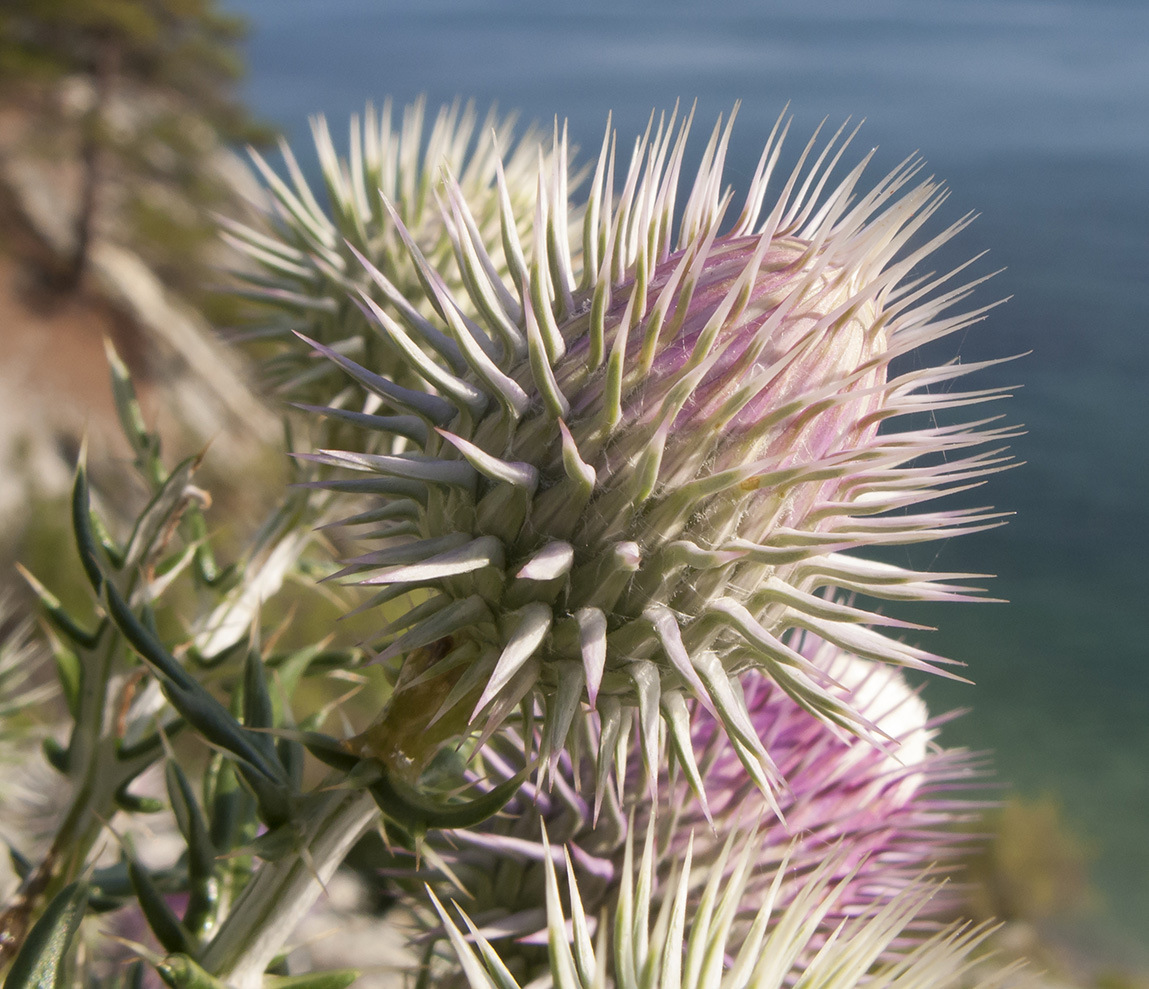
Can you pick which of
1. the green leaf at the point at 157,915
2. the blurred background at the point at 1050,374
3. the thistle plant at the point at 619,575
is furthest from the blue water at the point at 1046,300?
the green leaf at the point at 157,915

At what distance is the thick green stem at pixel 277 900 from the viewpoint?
4.30 ft

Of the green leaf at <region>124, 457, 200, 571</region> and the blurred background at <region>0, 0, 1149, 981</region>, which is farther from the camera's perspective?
the blurred background at <region>0, 0, 1149, 981</region>

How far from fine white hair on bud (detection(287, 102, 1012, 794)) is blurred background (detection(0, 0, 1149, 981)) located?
0.87 feet

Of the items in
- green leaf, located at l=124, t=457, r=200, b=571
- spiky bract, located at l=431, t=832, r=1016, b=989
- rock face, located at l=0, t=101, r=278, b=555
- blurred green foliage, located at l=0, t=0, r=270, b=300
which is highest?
blurred green foliage, located at l=0, t=0, r=270, b=300

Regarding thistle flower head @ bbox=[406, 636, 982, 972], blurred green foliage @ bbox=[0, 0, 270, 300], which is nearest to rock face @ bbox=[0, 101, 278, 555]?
blurred green foliage @ bbox=[0, 0, 270, 300]

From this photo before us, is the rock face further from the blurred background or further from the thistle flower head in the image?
the thistle flower head

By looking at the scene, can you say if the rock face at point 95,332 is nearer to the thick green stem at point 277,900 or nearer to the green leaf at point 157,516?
the green leaf at point 157,516

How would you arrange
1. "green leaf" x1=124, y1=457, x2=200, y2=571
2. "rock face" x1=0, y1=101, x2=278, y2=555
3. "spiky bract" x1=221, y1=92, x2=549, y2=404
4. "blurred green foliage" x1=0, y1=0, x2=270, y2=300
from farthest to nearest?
"blurred green foliage" x1=0, y1=0, x2=270, y2=300 → "rock face" x1=0, y1=101, x2=278, y2=555 → "spiky bract" x1=221, y1=92, x2=549, y2=404 → "green leaf" x1=124, y1=457, x2=200, y2=571

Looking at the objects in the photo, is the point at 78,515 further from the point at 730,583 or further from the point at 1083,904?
the point at 1083,904

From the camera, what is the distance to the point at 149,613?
1.67 metres

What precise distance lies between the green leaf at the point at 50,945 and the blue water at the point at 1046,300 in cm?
144

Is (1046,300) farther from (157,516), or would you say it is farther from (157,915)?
(157,915)

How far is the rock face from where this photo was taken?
1739 centimetres

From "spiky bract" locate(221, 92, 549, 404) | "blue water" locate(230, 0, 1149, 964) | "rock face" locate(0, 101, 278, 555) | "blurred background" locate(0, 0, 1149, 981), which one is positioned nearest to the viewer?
"spiky bract" locate(221, 92, 549, 404)
